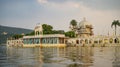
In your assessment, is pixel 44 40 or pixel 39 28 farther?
pixel 39 28

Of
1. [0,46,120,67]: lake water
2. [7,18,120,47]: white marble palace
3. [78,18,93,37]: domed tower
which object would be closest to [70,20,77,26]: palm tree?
[78,18,93,37]: domed tower

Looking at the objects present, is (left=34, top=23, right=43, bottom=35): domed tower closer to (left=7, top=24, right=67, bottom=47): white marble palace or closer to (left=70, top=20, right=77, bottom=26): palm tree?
(left=7, top=24, right=67, bottom=47): white marble palace

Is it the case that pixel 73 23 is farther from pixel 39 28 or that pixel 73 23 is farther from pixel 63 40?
pixel 39 28

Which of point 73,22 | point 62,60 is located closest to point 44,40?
point 73,22

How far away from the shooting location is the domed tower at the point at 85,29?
10894 cm

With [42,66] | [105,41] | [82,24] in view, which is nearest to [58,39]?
[105,41]

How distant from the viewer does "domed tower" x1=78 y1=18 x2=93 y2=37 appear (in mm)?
108938

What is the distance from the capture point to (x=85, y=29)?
108875 mm

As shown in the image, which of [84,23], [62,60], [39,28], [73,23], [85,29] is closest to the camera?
[62,60]

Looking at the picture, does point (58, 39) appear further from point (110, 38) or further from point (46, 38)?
point (110, 38)

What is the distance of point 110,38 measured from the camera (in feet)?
287

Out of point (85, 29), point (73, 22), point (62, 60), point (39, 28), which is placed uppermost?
point (73, 22)

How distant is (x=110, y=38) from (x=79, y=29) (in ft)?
89.2

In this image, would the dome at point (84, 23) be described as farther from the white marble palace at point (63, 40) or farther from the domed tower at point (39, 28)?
the domed tower at point (39, 28)
